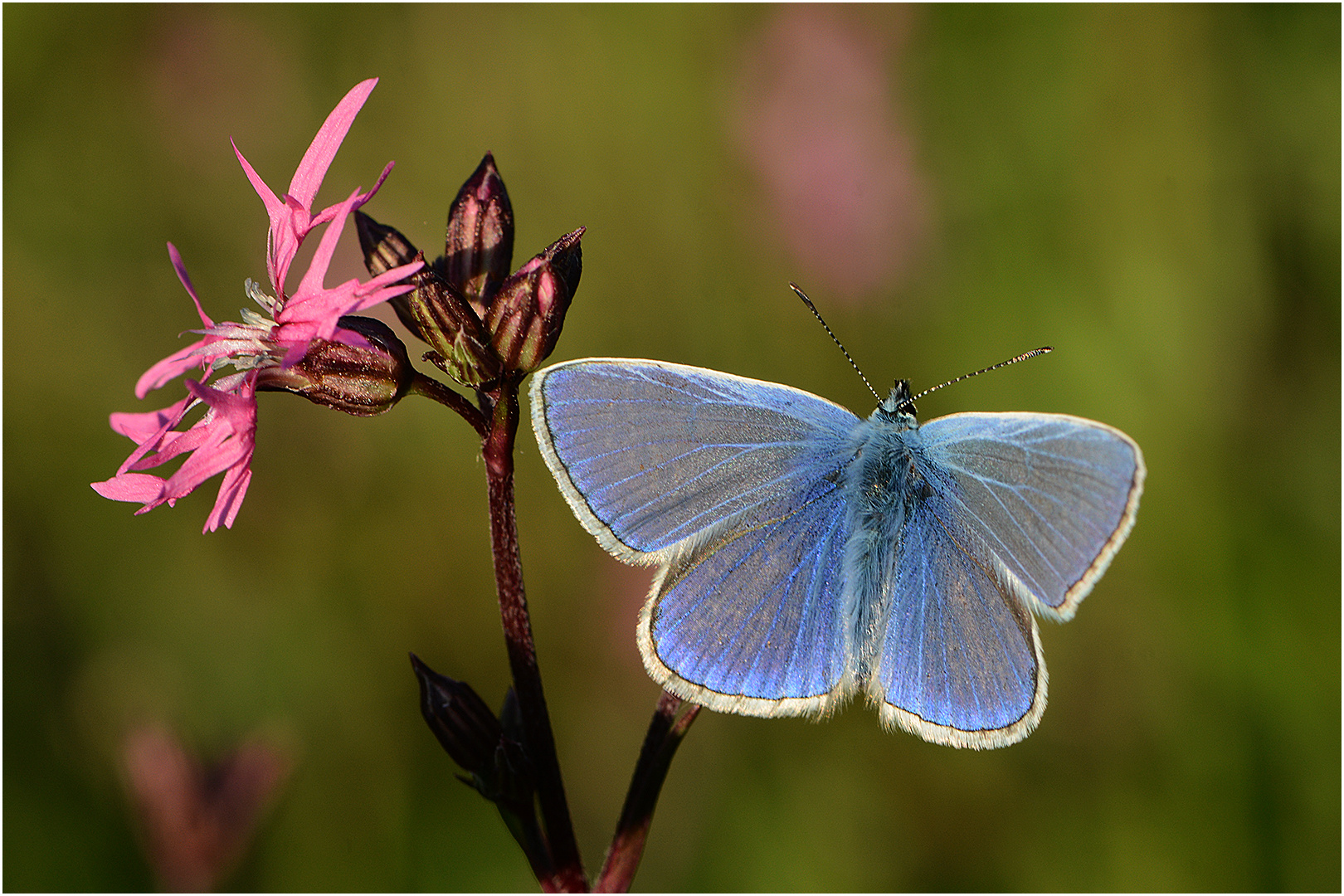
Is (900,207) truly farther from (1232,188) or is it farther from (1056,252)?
(1232,188)

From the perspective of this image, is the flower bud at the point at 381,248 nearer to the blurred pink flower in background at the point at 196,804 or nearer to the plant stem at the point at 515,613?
the plant stem at the point at 515,613

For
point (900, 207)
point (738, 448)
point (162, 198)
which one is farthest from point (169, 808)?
point (900, 207)

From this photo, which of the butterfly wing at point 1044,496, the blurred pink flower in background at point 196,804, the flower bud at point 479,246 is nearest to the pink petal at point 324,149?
the flower bud at point 479,246

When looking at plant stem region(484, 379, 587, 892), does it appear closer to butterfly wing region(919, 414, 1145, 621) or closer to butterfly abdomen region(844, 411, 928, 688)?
butterfly abdomen region(844, 411, 928, 688)

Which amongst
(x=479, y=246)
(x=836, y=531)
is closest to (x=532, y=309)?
(x=479, y=246)

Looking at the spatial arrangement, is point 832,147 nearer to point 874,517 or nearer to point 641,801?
point 874,517
